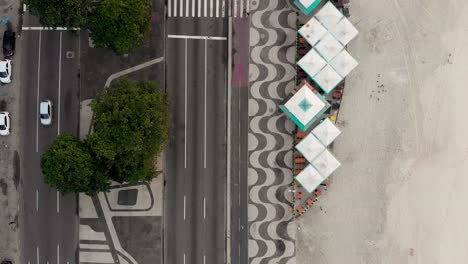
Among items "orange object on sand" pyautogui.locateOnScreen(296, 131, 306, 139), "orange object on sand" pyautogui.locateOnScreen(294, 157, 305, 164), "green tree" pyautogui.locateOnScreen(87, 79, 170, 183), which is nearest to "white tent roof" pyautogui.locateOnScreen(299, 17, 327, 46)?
"orange object on sand" pyautogui.locateOnScreen(296, 131, 306, 139)

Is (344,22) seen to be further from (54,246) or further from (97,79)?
(54,246)

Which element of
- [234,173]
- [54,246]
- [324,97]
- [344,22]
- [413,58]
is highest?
[344,22]

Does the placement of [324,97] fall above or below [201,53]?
below

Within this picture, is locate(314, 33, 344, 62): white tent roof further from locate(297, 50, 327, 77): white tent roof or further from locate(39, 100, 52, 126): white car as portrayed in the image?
locate(39, 100, 52, 126): white car

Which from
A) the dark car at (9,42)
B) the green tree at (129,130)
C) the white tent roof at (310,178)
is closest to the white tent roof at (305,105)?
the white tent roof at (310,178)

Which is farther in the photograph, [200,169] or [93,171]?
[200,169]

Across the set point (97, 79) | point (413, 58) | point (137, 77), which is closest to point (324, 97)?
point (413, 58)

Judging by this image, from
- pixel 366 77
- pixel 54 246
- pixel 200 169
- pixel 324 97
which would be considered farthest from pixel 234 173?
pixel 54 246
